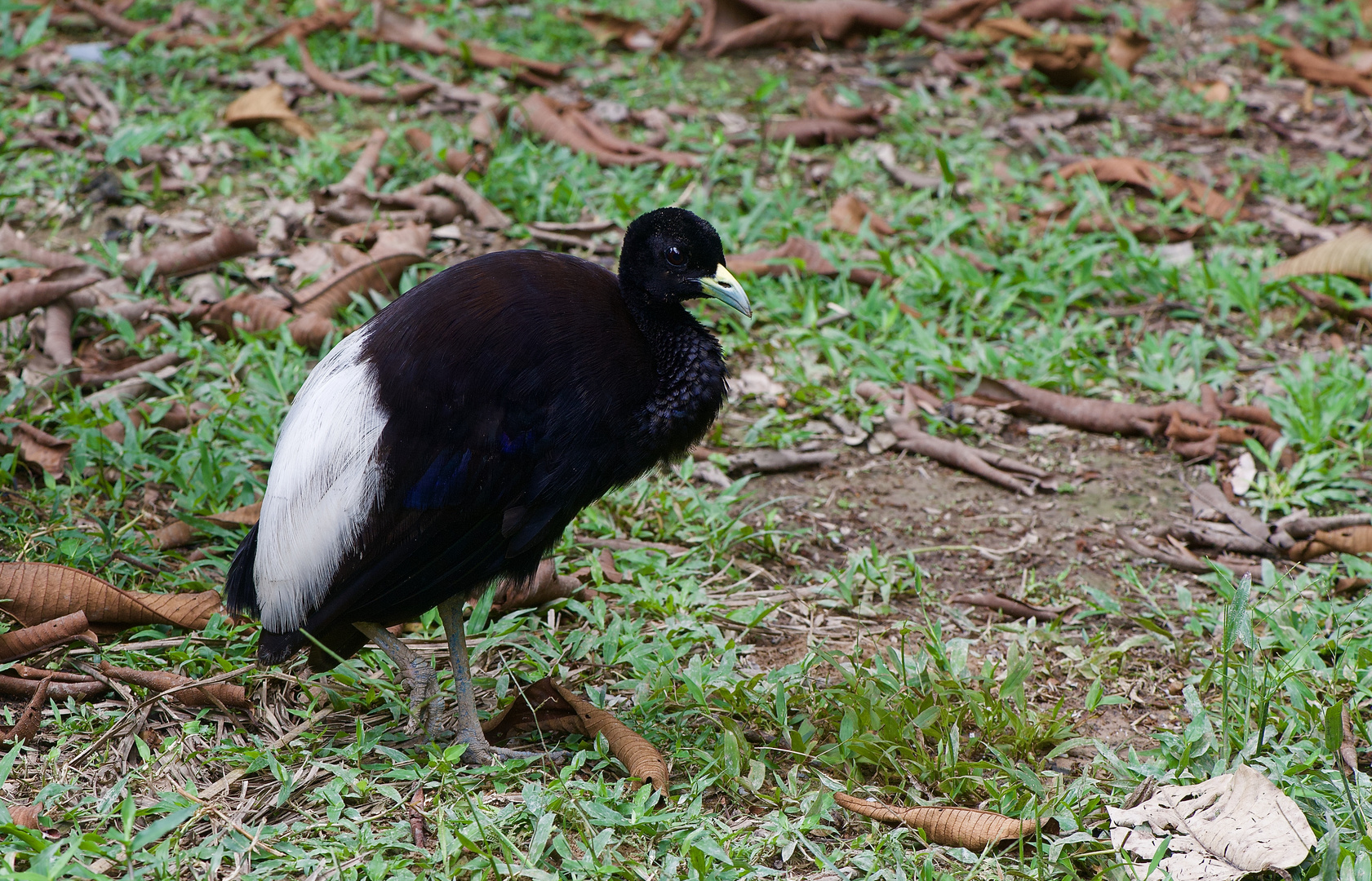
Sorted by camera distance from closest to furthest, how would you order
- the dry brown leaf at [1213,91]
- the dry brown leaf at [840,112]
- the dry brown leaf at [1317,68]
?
the dry brown leaf at [840,112] → the dry brown leaf at [1213,91] → the dry brown leaf at [1317,68]

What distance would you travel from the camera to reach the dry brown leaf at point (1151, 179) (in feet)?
19.6

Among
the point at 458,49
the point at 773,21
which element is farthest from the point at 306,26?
the point at 773,21

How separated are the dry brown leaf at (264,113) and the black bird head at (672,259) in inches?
128

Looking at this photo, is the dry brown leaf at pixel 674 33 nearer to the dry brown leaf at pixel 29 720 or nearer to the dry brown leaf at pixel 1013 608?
the dry brown leaf at pixel 1013 608

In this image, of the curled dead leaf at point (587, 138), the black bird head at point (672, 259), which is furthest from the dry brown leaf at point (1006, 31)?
the black bird head at point (672, 259)

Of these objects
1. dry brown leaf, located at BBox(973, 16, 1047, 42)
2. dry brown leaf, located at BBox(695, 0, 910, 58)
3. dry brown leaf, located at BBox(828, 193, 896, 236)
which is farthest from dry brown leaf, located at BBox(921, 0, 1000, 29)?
dry brown leaf, located at BBox(828, 193, 896, 236)

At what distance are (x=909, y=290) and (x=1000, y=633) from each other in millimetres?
2066

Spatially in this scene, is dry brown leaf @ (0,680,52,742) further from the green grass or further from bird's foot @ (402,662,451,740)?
bird's foot @ (402,662,451,740)

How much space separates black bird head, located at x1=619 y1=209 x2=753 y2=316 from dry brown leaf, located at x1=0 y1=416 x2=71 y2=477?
2.07 metres

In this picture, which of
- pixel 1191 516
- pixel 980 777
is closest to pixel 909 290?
pixel 1191 516

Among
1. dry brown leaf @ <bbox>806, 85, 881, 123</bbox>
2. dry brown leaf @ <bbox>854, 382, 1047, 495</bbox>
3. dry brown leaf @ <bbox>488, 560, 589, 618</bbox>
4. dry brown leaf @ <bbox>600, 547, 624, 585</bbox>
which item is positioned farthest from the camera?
dry brown leaf @ <bbox>806, 85, 881, 123</bbox>

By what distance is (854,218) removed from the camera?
587cm

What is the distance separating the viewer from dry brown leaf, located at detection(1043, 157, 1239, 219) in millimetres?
5984

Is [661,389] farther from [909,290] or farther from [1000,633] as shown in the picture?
[909,290]
